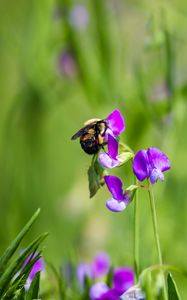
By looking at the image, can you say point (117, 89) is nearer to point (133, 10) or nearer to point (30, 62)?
point (30, 62)

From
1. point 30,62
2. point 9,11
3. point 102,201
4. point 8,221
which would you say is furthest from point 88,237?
point 9,11

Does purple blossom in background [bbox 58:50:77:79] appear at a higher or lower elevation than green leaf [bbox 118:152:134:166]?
higher

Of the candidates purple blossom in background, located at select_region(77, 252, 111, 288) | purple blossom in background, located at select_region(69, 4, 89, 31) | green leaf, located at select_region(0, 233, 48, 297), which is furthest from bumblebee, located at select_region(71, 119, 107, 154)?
purple blossom in background, located at select_region(69, 4, 89, 31)

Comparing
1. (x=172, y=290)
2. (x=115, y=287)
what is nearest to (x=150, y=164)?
(x=172, y=290)

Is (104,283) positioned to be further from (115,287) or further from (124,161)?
(124,161)

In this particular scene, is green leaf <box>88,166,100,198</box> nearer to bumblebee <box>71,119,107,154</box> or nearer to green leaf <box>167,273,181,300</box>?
bumblebee <box>71,119,107,154</box>

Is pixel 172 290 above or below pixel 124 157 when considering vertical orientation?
below
